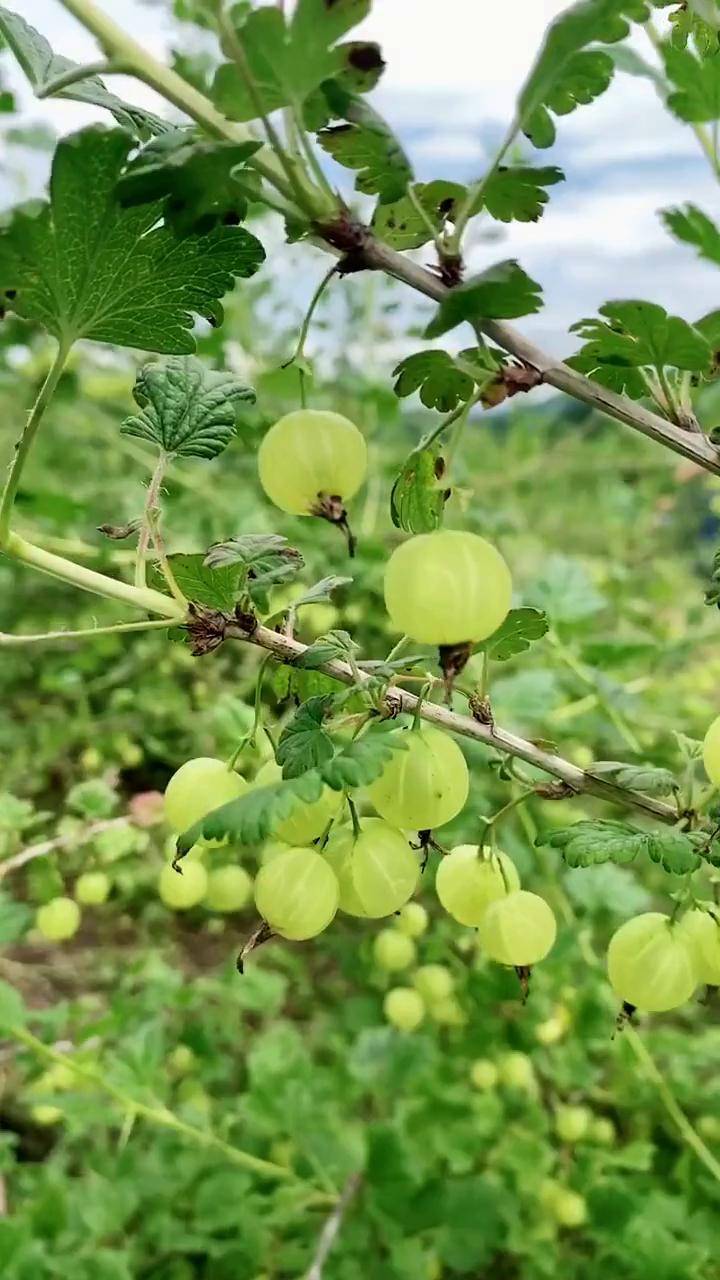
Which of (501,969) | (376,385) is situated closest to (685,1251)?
(501,969)

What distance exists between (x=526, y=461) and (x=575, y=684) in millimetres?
1065

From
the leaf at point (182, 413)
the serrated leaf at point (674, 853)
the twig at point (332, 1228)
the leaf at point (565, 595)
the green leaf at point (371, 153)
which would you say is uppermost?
the green leaf at point (371, 153)

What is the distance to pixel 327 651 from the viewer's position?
1.44ft

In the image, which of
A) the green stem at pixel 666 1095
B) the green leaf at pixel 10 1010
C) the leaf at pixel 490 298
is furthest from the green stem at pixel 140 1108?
the leaf at pixel 490 298

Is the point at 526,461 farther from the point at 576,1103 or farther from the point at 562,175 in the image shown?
the point at 562,175

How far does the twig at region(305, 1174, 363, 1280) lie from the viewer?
89cm

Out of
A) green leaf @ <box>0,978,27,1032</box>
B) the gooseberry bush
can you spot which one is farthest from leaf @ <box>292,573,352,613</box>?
green leaf @ <box>0,978,27,1032</box>

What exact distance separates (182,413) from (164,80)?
0.18 metres

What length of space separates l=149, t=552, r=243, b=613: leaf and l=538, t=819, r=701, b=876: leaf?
0.20 meters

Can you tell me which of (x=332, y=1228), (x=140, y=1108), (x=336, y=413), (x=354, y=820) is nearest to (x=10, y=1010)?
(x=140, y=1108)

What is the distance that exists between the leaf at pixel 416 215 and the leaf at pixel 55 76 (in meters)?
0.11

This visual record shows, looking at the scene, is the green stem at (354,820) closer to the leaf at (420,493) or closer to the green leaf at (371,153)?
the leaf at (420,493)

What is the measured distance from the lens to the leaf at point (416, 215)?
1.41ft

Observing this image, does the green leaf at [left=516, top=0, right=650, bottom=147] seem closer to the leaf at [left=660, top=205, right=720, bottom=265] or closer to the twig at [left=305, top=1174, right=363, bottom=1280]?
the leaf at [left=660, top=205, right=720, bottom=265]
